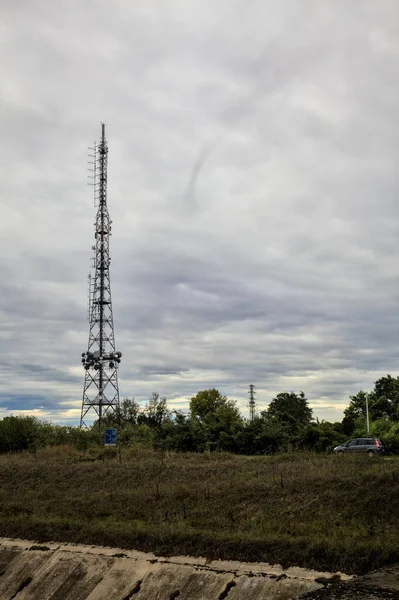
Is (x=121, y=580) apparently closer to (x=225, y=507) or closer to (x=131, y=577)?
(x=131, y=577)

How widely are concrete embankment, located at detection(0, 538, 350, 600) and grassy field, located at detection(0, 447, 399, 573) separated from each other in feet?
1.38

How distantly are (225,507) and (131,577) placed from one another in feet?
18.5

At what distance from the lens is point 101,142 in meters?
50.0

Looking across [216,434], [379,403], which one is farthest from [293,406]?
[216,434]

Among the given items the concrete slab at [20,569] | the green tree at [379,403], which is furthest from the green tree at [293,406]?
the concrete slab at [20,569]

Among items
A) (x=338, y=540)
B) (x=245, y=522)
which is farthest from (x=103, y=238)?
(x=338, y=540)

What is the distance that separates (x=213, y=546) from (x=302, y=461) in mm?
10959

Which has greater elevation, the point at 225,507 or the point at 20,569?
the point at 225,507

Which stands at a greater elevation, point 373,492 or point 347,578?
point 373,492

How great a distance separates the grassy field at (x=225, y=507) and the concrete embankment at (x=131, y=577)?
42 centimetres

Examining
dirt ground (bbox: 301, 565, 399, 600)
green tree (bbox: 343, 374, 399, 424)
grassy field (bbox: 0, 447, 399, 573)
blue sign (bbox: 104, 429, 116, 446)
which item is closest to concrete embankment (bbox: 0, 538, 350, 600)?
grassy field (bbox: 0, 447, 399, 573)

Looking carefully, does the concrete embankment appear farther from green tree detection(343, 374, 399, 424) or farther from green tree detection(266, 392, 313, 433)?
green tree detection(266, 392, 313, 433)

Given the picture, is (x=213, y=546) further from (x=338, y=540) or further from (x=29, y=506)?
(x=29, y=506)

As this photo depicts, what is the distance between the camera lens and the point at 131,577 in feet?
48.5
